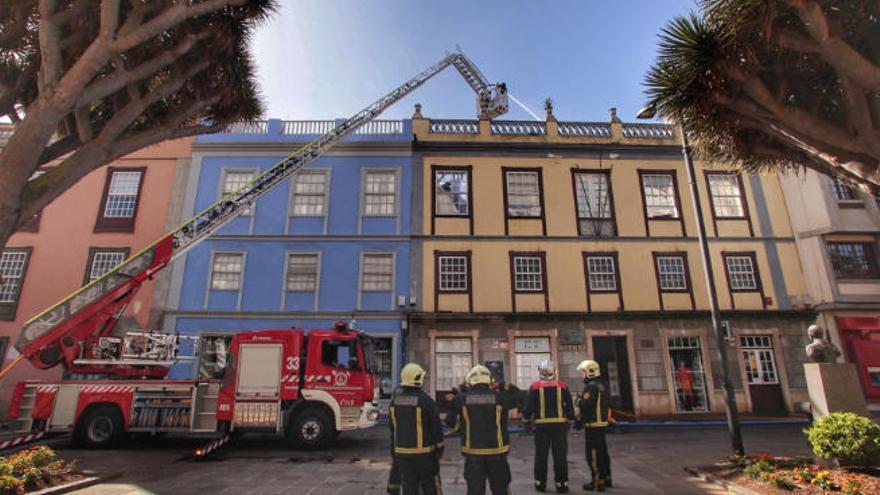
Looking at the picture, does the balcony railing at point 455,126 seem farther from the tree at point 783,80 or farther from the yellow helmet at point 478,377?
the yellow helmet at point 478,377

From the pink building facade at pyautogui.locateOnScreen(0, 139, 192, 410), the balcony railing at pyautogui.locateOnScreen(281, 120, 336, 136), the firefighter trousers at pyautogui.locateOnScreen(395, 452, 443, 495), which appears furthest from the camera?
the balcony railing at pyautogui.locateOnScreen(281, 120, 336, 136)

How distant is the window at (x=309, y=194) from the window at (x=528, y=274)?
8.14 meters

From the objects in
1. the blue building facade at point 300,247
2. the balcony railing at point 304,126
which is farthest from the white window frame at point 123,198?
the balcony railing at point 304,126

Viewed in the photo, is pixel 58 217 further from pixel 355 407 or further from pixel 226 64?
pixel 355 407

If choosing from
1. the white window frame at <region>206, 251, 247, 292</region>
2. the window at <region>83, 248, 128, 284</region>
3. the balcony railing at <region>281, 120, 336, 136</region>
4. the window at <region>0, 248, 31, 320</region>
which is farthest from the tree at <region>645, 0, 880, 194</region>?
the window at <region>0, 248, 31, 320</region>

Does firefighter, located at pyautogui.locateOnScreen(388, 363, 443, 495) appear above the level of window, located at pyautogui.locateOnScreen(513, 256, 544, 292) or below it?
below

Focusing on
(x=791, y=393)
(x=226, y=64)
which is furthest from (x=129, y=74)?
(x=791, y=393)

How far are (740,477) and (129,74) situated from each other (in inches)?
481

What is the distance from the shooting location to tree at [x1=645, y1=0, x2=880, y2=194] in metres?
6.99

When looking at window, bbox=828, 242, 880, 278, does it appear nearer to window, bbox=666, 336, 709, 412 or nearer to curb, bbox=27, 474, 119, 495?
window, bbox=666, 336, 709, 412

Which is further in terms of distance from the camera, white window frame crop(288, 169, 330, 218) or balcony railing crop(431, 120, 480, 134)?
balcony railing crop(431, 120, 480, 134)

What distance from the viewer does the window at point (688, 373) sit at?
17.3m

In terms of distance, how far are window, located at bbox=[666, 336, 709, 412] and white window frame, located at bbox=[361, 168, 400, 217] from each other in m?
11.9

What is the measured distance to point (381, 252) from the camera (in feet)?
59.9
